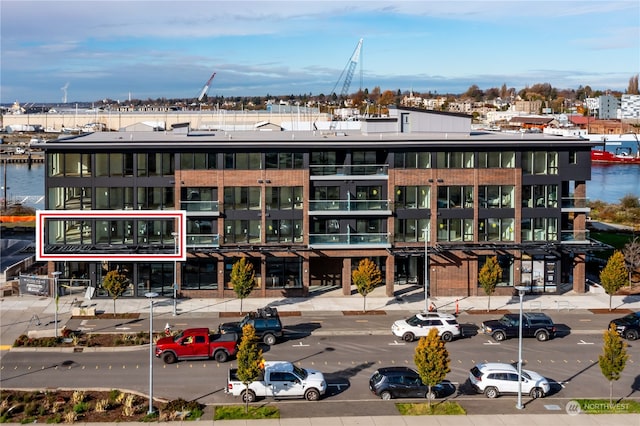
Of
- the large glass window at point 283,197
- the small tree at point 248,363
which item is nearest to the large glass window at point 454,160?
the large glass window at point 283,197

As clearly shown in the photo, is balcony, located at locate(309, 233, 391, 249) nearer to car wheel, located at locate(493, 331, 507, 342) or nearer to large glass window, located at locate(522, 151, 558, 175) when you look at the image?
large glass window, located at locate(522, 151, 558, 175)

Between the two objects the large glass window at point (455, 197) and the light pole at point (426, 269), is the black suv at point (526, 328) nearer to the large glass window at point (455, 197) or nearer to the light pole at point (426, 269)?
the light pole at point (426, 269)

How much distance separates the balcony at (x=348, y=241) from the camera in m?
54.4

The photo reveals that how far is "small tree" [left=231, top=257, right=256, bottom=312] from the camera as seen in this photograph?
4953 centimetres

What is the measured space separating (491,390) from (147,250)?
2645 centimetres

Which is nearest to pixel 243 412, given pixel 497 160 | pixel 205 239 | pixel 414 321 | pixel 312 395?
pixel 312 395

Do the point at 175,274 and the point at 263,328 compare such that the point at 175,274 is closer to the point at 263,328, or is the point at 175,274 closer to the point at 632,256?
the point at 263,328

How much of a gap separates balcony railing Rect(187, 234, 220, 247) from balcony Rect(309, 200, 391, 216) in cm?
649

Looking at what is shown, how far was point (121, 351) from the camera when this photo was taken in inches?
1641

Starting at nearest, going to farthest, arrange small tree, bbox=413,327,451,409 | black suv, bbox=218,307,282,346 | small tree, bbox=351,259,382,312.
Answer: small tree, bbox=413,327,451,409, black suv, bbox=218,307,282,346, small tree, bbox=351,259,382,312

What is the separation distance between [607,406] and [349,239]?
77.9 feet

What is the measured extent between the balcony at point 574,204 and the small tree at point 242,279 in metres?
22.1

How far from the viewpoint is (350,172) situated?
55031mm

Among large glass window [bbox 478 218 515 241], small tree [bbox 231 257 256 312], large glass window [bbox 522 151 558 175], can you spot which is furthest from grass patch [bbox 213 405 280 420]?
large glass window [bbox 522 151 558 175]
